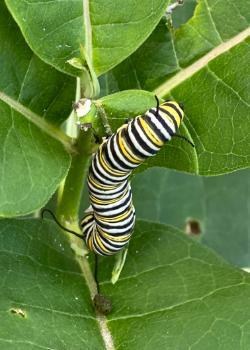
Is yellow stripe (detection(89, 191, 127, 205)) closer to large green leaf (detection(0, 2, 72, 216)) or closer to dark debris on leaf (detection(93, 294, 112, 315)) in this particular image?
large green leaf (detection(0, 2, 72, 216))

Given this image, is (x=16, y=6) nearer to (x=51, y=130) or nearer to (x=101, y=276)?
(x=51, y=130)

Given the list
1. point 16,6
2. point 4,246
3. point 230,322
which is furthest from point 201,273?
point 16,6

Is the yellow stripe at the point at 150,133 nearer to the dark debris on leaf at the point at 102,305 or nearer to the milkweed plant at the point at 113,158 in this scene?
the milkweed plant at the point at 113,158

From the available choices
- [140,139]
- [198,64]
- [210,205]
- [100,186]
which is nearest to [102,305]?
[100,186]

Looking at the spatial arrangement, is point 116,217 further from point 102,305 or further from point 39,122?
point 39,122

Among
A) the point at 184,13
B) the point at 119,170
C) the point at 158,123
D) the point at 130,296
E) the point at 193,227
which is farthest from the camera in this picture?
the point at 193,227

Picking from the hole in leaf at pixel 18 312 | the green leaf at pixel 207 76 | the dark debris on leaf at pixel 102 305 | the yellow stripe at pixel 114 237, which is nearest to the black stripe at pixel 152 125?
the green leaf at pixel 207 76
